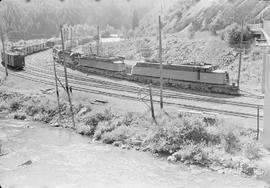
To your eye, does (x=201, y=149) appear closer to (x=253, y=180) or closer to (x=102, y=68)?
(x=253, y=180)

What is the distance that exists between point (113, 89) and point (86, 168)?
1473 centimetres

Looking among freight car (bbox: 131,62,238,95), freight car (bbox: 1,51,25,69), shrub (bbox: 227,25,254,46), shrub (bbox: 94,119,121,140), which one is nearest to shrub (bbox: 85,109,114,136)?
shrub (bbox: 94,119,121,140)

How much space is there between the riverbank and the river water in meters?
0.76

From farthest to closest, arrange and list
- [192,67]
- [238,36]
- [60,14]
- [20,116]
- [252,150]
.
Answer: [60,14] < [238,36] < [192,67] < [20,116] < [252,150]

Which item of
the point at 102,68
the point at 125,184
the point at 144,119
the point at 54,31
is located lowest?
the point at 125,184

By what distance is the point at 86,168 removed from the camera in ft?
71.2

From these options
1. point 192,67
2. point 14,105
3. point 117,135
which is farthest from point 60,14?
point 117,135

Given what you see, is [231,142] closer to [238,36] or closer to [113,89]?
[113,89]

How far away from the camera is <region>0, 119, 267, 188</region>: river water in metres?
19.4

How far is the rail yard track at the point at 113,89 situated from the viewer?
27.5 m

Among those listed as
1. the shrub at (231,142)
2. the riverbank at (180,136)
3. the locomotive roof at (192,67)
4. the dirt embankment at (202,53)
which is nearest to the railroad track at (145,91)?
the locomotive roof at (192,67)

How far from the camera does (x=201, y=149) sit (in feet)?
71.5

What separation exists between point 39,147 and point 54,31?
131280 millimetres

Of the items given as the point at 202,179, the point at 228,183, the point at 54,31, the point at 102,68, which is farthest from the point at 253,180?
the point at 54,31
